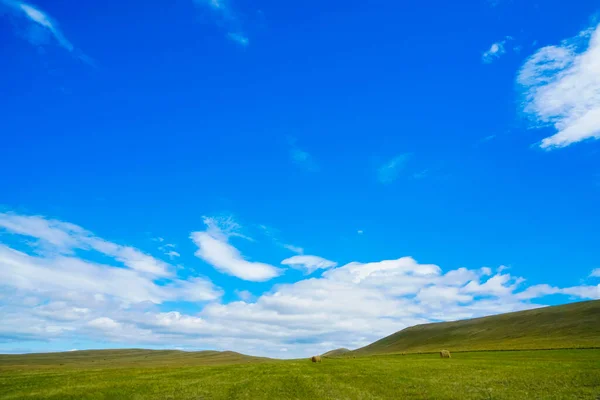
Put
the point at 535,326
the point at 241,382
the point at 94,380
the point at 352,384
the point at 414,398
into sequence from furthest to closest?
the point at 535,326
the point at 94,380
the point at 241,382
the point at 352,384
the point at 414,398

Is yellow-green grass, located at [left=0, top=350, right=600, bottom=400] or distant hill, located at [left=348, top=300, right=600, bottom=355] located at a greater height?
distant hill, located at [left=348, top=300, right=600, bottom=355]

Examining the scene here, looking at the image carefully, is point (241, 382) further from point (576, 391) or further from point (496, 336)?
point (496, 336)

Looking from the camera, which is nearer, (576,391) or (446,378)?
(576,391)

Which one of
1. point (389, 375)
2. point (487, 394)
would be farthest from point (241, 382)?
point (487, 394)

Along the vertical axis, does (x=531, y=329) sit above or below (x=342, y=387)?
above

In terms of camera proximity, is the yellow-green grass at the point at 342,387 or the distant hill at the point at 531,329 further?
the distant hill at the point at 531,329

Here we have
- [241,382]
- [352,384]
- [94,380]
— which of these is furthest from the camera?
[94,380]

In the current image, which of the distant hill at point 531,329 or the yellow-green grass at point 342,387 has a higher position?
the distant hill at point 531,329

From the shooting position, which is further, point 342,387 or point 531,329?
point 531,329

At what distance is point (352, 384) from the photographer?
31469mm

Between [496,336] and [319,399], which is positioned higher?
[496,336]

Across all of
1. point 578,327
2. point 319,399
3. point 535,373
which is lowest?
point 319,399

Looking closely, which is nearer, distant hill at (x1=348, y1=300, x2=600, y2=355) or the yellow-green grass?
the yellow-green grass

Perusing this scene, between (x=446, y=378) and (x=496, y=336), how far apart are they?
475ft
